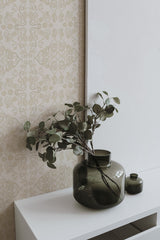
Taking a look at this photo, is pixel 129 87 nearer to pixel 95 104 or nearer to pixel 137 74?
pixel 137 74

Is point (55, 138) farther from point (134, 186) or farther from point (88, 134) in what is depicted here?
point (134, 186)

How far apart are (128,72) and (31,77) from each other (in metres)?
0.49

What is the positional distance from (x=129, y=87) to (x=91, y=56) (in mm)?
275

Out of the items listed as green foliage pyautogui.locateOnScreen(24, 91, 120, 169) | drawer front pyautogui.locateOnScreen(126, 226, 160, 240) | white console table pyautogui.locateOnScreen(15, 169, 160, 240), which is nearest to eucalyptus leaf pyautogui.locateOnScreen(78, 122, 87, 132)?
green foliage pyautogui.locateOnScreen(24, 91, 120, 169)

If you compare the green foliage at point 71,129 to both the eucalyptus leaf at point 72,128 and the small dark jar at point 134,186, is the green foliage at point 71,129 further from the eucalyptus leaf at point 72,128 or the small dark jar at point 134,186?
the small dark jar at point 134,186

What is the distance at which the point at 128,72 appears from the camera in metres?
1.34

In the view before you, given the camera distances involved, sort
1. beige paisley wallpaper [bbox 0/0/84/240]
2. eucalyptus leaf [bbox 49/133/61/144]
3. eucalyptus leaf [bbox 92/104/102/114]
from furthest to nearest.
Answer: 1. eucalyptus leaf [bbox 92/104/102/114]
2. beige paisley wallpaper [bbox 0/0/84/240]
3. eucalyptus leaf [bbox 49/133/61/144]

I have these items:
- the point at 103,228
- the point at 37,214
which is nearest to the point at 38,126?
the point at 37,214

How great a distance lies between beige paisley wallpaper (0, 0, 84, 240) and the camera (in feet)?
3.51

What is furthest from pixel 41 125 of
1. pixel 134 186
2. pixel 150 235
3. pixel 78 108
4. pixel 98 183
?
pixel 150 235

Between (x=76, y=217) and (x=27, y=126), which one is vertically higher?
(x=27, y=126)

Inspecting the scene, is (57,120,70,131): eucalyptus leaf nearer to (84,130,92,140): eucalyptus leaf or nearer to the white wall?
(84,130,92,140): eucalyptus leaf

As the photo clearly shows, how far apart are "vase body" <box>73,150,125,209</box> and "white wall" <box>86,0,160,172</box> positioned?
19cm

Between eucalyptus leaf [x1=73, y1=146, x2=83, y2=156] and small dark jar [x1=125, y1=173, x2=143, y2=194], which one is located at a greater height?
eucalyptus leaf [x1=73, y1=146, x2=83, y2=156]
